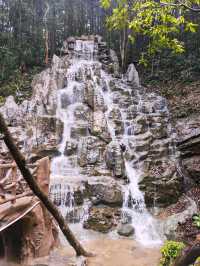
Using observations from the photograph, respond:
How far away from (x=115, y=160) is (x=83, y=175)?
57.7 inches

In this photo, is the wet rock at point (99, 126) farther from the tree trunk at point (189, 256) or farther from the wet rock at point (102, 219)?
the tree trunk at point (189, 256)

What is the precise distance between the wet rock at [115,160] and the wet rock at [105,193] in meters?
0.98

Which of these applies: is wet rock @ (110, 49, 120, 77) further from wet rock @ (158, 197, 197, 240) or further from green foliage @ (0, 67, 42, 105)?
wet rock @ (158, 197, 197, 240)

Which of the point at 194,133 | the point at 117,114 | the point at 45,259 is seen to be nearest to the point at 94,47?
the point at 117,114

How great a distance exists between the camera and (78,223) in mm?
11344

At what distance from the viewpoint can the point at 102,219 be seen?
11.2m

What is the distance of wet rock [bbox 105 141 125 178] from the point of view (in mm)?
13139

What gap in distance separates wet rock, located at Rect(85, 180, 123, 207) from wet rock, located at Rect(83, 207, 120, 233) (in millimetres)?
276

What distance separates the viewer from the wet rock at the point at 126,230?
421 inches

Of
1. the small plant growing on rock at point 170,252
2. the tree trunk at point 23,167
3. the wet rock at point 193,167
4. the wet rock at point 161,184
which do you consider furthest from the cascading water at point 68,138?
the tree trunk at point 23,167

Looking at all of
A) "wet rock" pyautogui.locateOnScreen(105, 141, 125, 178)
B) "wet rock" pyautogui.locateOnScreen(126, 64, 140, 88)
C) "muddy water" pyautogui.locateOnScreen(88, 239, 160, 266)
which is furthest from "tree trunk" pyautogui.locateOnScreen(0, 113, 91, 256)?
"wet rock" pyautogui.locateOnScreen(126, 64, 140, 88)

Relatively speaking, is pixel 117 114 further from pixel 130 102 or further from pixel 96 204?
pixel 96 204

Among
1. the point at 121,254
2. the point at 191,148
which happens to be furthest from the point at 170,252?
the point at 191,148

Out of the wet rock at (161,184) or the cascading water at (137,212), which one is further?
the wet rock at (161,184)
